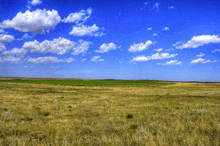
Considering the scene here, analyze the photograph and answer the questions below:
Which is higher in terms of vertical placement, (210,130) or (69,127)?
(210,130)

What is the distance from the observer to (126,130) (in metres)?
8.81

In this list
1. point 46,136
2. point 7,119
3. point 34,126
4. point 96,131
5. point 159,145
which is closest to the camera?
point 159,145

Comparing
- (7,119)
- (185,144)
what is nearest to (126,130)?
(185,144)

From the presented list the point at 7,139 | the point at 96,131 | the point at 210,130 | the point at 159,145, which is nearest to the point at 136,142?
the point at 159,145

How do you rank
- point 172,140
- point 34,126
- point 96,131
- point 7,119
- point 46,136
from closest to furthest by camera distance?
point 172,140
point 46,136
point 96,131
point 34,126
point 7,119

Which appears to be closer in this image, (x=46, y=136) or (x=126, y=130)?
(x=46, y=136)

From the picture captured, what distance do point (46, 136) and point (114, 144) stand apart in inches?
154

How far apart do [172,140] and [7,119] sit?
1184 cm

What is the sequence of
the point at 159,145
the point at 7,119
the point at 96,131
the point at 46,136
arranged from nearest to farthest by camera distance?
the point at 159,145 < the point at 46,136 < the point at 96,131 < the point at 7,119

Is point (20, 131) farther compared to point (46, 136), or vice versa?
point (20, 131)

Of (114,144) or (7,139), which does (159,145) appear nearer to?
(114,144)

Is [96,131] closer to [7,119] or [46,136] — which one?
[46,136]

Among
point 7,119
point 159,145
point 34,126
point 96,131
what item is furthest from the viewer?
point 7,119

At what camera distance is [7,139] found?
7160 mm
